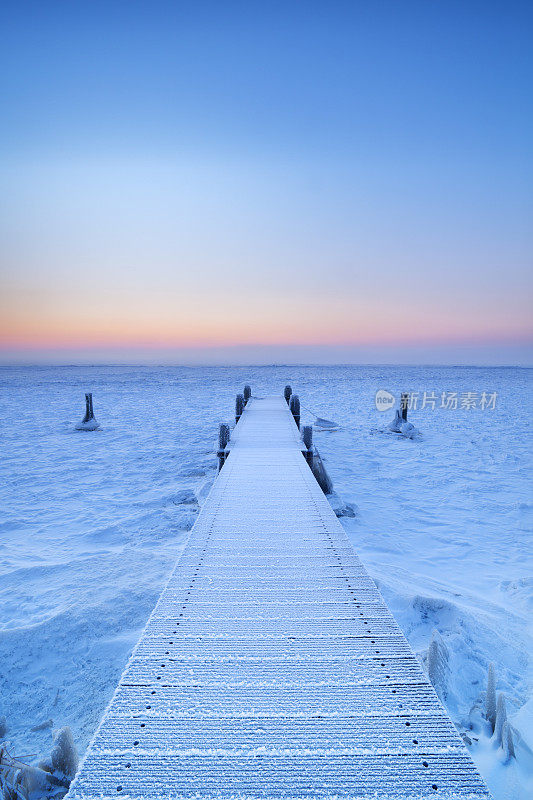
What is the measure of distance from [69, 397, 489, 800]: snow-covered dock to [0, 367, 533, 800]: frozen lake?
1.38 m

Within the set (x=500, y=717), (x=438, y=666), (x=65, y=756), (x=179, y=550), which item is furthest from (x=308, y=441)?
(x=65, y=756)

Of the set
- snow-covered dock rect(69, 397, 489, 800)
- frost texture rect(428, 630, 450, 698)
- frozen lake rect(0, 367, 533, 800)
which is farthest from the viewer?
frozen lake rect(0, 367, 533, 800)

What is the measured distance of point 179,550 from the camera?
7.15 meters

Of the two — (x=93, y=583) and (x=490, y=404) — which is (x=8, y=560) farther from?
(x=490, y=404)

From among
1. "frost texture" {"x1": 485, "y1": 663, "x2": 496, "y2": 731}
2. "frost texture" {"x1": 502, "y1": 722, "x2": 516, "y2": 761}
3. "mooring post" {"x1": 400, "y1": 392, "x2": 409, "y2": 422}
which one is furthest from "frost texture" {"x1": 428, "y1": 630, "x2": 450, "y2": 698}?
"mooring post" {"x1": 400, "y1": 392, "x2": 409, "y2": 422}

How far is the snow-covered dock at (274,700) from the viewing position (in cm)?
185

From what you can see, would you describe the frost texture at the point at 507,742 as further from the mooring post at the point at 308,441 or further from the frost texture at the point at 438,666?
the mooring post at the point at 308,441

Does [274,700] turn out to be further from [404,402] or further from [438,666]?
[404,402]

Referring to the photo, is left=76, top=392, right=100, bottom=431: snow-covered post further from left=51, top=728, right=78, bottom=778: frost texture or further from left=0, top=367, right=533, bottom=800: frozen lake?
left=51, top=728, right=78, bottom=778: frost texture

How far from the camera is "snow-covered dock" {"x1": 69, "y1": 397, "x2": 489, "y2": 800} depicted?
1848 millimetres

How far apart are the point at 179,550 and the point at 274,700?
17.0 feet

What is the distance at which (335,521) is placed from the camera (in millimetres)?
4941

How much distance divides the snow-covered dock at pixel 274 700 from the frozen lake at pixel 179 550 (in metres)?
1.38

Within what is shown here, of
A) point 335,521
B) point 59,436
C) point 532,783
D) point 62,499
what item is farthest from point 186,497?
point 59,436
